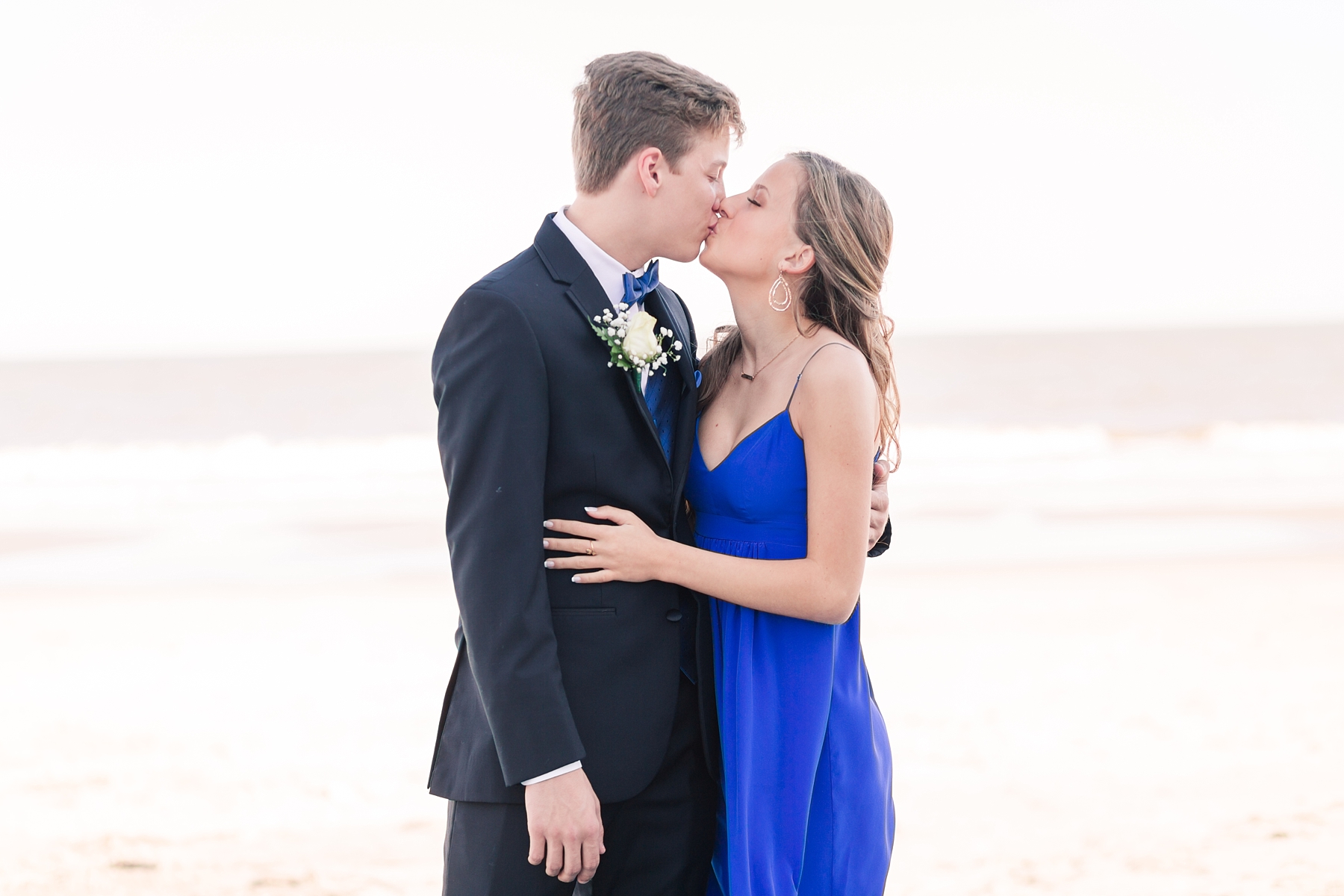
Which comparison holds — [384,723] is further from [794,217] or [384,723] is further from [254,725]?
[794,217]

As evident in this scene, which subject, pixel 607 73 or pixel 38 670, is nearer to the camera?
pixel 607 73

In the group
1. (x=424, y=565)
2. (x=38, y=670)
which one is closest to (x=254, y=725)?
(x=38, y=670)

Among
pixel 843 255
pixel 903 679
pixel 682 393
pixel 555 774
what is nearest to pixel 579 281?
pixel 682 393

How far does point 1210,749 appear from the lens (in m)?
5.74

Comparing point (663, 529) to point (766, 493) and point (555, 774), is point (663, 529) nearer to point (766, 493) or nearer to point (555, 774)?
point (766, 493)

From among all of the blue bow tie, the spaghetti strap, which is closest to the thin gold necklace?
the spaghetti strap

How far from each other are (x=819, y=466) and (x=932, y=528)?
966 cm

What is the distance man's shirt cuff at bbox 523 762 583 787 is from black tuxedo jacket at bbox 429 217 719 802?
17 millimetres

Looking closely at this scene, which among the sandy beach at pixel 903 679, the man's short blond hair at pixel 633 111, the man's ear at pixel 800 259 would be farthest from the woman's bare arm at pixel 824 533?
the sandy beach at pixel 903 679

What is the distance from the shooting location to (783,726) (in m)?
2.47

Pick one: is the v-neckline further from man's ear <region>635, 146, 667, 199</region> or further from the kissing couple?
man's ear <region>635, 146, 667, 199</region>

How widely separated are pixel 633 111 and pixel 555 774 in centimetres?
139

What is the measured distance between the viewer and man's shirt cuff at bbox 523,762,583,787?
203 centimetres

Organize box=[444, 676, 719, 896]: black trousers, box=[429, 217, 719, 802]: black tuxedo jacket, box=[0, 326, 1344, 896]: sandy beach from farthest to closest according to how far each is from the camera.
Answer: box=[0, 326, 1344, 896]: sandy beach < box=[444, 676, 719, 896]: black trousers < box=[429, 217, 719, 802]: black tuxedo jacket
